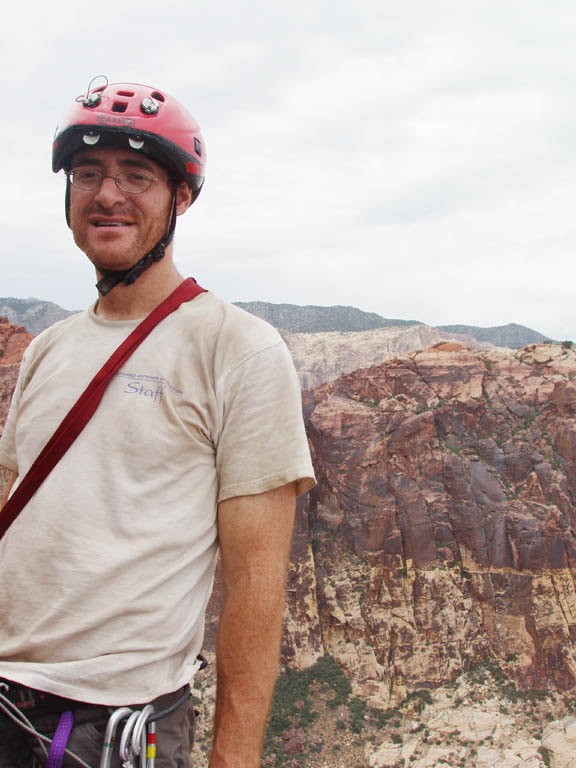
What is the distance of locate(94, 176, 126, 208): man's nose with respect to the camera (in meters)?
3.25

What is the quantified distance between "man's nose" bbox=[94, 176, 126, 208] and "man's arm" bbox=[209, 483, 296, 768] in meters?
1.77

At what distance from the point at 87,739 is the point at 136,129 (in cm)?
320

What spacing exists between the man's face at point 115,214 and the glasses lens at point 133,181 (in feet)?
0.08

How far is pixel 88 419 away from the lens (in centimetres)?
289

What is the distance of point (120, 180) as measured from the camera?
11.1 ft

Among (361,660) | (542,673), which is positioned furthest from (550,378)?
(361,660)

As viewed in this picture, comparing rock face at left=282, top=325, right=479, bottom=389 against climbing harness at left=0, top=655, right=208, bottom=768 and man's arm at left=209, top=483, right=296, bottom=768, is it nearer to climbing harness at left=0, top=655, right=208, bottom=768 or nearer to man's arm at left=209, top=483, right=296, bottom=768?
man's arm at left=209, top=483, right=296, bottom=768

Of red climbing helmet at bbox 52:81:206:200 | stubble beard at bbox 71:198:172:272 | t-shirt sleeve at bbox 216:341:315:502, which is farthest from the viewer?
red climbing helmet at bbox 52:81:206:200

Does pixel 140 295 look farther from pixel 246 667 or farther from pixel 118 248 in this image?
pixel 246 667

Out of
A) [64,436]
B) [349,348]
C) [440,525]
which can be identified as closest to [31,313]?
[349,348]

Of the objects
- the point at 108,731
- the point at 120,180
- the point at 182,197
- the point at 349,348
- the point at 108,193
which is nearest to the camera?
the point at 108,731

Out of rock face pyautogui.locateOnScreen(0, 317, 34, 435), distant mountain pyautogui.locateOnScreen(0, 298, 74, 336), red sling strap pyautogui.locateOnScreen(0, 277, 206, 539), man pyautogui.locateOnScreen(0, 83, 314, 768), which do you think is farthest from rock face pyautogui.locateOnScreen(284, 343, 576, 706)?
distant mountain pyautogui.locateOnScreen(0, 298, 74, 336)

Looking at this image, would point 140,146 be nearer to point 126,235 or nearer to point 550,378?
point 126,235

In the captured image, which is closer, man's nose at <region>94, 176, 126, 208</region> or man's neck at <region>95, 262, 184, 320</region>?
man's nose at <region>94, 176, 126, 208</region>
